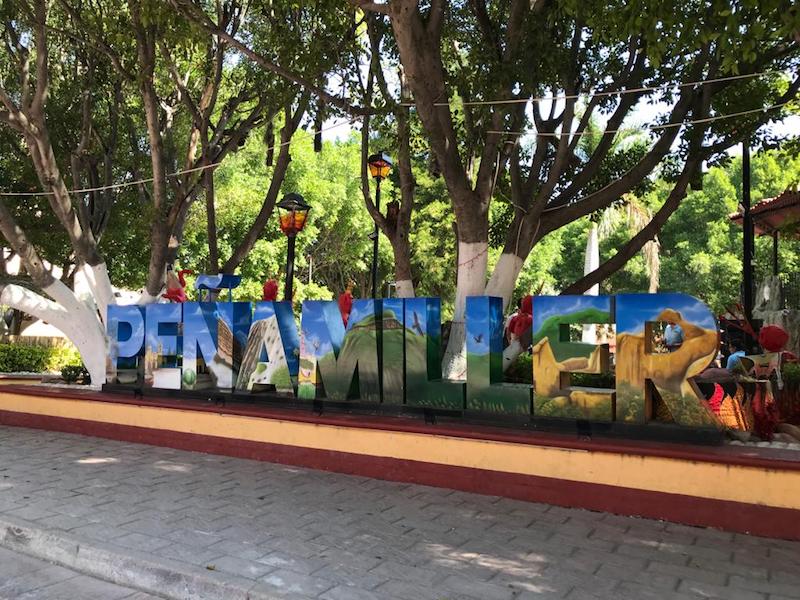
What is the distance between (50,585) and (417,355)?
395 cm

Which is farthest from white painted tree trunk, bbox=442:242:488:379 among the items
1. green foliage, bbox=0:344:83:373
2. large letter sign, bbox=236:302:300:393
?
green foliage, bbox=0:344:83:373

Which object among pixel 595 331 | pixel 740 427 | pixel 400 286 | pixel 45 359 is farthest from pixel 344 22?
pixel 45 359

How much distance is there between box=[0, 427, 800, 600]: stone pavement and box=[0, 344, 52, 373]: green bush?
10.3 metres

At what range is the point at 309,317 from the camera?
7684 mm

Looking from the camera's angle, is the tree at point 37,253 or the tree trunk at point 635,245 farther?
the tree at point 37,253

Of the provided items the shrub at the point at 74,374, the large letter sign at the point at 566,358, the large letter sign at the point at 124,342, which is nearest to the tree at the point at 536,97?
the large letter sign at the point at 566,358

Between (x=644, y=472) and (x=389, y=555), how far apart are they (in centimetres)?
230

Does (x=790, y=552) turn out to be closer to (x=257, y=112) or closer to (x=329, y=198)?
(x=257, y=112)

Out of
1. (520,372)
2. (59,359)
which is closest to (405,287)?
(520,372)

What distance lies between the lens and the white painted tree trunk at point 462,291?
789 centimetres

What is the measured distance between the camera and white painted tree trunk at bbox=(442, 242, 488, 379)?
25.9 feet

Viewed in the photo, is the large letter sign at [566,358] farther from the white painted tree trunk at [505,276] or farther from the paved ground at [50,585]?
the paved ground at [50,585]

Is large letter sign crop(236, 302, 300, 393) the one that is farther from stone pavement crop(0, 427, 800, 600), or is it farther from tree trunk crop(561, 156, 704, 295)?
tree trunk crop(561, 156, 704, 295)

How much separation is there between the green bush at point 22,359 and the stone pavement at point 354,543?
33.7 ft
